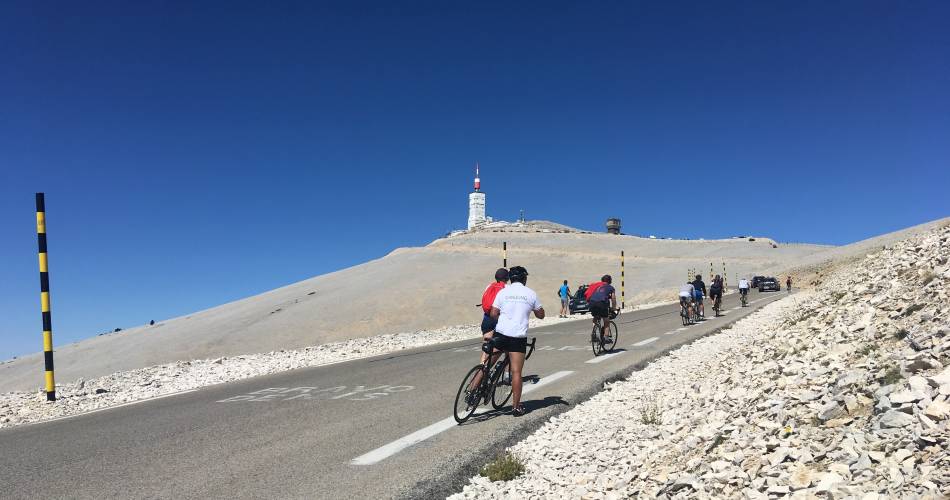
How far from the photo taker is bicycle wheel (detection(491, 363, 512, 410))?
26.6 feet

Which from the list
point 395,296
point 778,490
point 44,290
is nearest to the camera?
point 778,490

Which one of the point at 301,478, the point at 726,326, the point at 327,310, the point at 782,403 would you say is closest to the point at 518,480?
the point at 301,478

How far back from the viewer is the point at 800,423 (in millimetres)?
4328

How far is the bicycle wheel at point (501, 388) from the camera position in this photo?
8.10 m

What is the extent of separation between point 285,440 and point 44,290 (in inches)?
263

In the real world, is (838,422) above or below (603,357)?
above

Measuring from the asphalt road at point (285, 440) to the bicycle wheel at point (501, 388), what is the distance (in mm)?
229

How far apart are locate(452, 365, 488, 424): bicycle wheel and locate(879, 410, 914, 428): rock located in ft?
15.5

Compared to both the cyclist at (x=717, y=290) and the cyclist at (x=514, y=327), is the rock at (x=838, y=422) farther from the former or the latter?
the cyclist at (x=717, y=290)

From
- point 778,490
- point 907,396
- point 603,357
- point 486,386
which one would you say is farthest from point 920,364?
point 603,357

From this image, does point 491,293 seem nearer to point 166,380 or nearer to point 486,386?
point 486,386

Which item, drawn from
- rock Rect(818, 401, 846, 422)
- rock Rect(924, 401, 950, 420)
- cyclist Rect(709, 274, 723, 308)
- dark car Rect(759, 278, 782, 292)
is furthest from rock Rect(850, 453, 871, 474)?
dark car Rect(759, 278, 782, 292)

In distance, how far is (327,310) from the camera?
51000mm

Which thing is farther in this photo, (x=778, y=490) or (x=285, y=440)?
(x=285, y=440)
